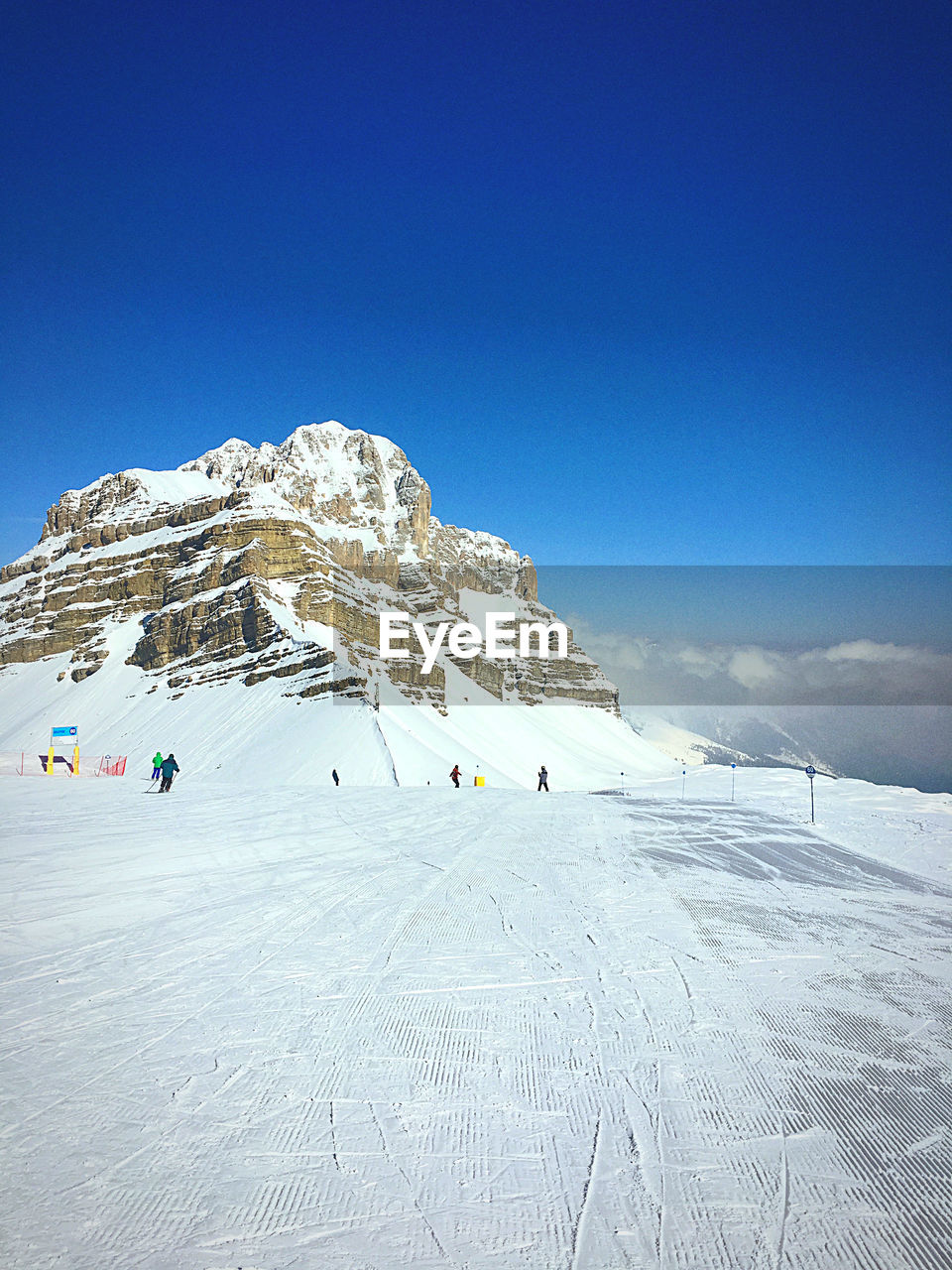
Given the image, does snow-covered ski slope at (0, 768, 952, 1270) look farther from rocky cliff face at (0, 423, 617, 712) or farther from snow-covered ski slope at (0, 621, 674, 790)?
rocky cliff face at (0, 423, 617, 712)

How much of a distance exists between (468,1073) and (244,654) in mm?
92380

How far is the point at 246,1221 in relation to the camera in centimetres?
305

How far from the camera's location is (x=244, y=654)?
9106 centimetres

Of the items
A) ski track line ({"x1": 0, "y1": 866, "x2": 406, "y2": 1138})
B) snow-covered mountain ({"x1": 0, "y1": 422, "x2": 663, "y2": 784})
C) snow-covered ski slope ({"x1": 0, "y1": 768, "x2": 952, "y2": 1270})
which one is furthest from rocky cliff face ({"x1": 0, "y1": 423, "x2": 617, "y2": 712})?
ski track line ({"x1": 0, "y1": 866, "x2": 406, "y2": 1138})

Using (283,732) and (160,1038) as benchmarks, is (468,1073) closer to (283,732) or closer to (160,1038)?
(160,1038)

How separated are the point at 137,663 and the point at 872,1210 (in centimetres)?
11633

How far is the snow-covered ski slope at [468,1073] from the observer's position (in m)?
3.05

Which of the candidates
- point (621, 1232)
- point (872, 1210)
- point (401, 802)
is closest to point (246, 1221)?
point (621, 1232)

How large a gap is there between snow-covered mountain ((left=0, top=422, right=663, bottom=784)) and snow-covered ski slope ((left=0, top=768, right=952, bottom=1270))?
47538 mm

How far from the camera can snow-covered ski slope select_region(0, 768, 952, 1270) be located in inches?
120

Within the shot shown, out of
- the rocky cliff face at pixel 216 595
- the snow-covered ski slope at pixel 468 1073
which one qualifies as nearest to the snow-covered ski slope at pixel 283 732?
the rocky cliff face at pixel 216 595

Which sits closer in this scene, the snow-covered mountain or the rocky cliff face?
the snow-covered mountain

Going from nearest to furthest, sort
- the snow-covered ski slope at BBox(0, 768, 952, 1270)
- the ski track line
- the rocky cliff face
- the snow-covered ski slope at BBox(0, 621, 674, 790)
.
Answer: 1. the snow-covered ski slope at BBox(0, 768, 952, 1270)
2. the ski track line
3. the snow-covered ski slope at BBox(0, 621, 674, 790)
4. the rocky cliff face

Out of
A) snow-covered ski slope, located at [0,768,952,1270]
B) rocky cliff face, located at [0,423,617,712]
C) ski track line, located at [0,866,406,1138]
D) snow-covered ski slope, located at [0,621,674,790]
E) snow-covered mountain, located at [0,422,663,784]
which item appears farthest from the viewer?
rocky cliff face, located at [0,423,617,712]
